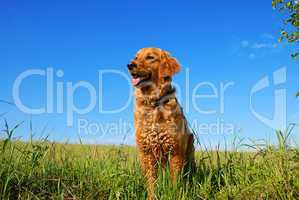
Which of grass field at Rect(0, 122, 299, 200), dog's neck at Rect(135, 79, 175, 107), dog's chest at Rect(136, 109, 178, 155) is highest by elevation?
dog's neck at Rect(135, 79, 175, 107)

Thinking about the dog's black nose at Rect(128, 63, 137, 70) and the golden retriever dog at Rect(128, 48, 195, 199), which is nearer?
the golden retriever dog at Rect(128, 48, 195, 199)

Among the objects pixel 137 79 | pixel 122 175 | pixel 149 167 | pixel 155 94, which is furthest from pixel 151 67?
pixel 122 175

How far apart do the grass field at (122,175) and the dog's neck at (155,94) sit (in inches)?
36.1

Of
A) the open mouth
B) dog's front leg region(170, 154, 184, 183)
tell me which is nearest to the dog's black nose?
the open mouth

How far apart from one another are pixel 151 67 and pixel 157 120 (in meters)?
0.89

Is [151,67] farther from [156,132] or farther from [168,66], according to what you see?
[156,132]

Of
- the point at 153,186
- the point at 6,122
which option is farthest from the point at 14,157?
the point at 153,186

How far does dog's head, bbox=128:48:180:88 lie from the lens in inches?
276

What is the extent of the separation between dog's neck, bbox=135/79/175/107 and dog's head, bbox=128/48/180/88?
8 centimetres

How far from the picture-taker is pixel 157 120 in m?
6.84

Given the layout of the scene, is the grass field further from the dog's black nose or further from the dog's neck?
the dog's black nose

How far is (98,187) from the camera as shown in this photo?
5.67 m

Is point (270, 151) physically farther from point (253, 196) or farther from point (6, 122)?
point (6, 122)

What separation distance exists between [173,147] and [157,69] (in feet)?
4.34
